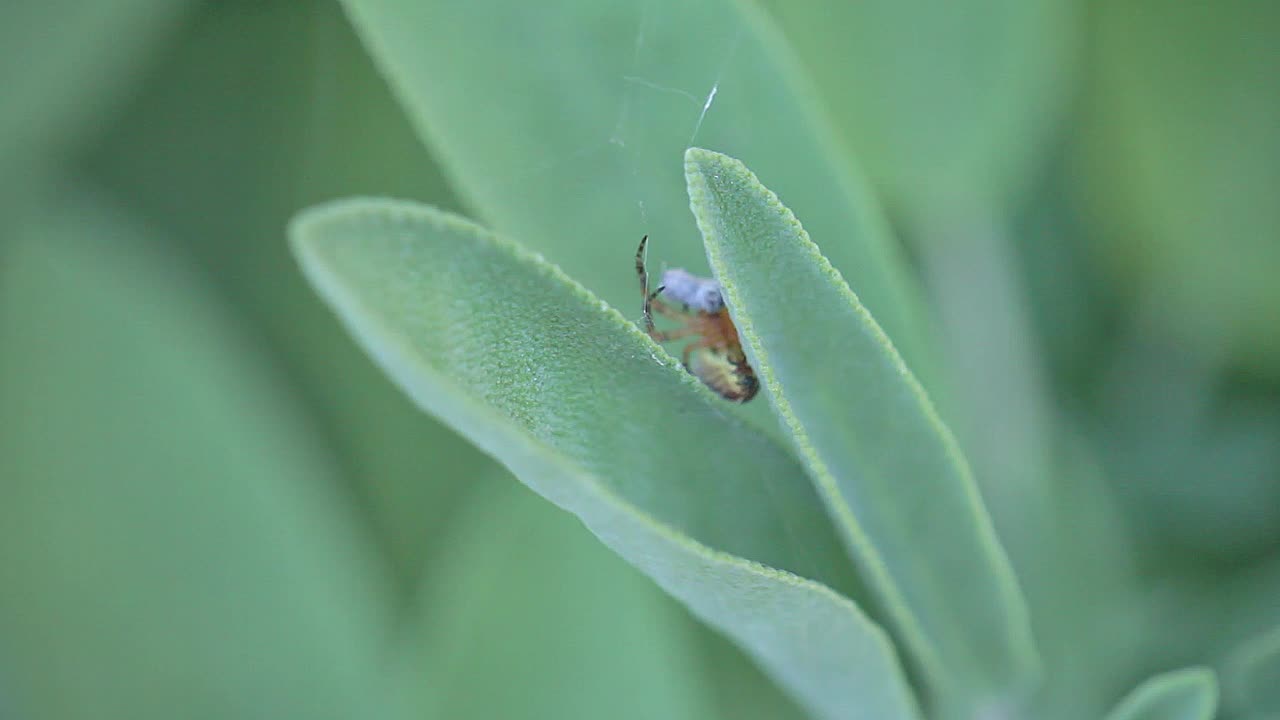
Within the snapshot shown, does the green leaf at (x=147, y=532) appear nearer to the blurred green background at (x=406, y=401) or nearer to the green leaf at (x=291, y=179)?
the blurred green background at (x=406, y=401)

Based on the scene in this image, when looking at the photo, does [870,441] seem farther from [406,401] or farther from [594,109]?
[406,401]

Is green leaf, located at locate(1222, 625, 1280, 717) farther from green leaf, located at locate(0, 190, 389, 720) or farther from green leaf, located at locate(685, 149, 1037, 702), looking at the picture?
green leaf, located at locate(0, 190, 389, 720)

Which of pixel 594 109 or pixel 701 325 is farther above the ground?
pixel 594 109

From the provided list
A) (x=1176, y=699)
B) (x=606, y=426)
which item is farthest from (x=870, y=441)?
(x=1176, y=699)

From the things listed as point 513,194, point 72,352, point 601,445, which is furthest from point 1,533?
point 601,445

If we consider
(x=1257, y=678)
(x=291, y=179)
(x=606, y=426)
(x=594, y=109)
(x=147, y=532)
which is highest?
(x=594, y=109)

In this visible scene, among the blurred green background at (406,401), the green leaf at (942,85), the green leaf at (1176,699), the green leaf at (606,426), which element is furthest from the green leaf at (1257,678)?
the green leaf at (942,85)
